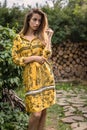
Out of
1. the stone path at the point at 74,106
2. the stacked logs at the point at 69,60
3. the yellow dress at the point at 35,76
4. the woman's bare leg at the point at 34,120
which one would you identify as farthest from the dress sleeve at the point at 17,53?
the stacked logs at the point at 69,60

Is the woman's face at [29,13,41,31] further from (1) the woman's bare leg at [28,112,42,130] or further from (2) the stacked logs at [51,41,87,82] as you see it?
(2) the stacked logs at [51,41,87,82]

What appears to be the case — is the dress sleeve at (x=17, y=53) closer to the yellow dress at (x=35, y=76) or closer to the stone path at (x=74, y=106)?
the yellow dress at (x=35, y=76)

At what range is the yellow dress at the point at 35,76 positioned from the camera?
3746mm

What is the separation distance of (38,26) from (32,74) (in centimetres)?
51

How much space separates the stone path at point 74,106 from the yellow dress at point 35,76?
1.72 m

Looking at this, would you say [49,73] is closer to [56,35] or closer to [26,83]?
[26,83]

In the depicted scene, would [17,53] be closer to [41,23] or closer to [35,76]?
[35,76]

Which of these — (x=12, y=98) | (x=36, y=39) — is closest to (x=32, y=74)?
(x=36, y=39)

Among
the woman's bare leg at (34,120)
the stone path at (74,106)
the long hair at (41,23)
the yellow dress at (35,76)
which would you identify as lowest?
the stone path at (74,106)

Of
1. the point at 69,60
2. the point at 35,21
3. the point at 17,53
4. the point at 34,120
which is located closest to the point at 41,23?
the point at 35,21

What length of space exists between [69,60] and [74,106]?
3952mm

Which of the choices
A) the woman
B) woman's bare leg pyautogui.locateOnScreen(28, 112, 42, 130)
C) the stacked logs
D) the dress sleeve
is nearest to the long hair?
the woman

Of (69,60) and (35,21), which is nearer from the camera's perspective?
(35,21)

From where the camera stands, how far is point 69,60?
10844 millimetres
